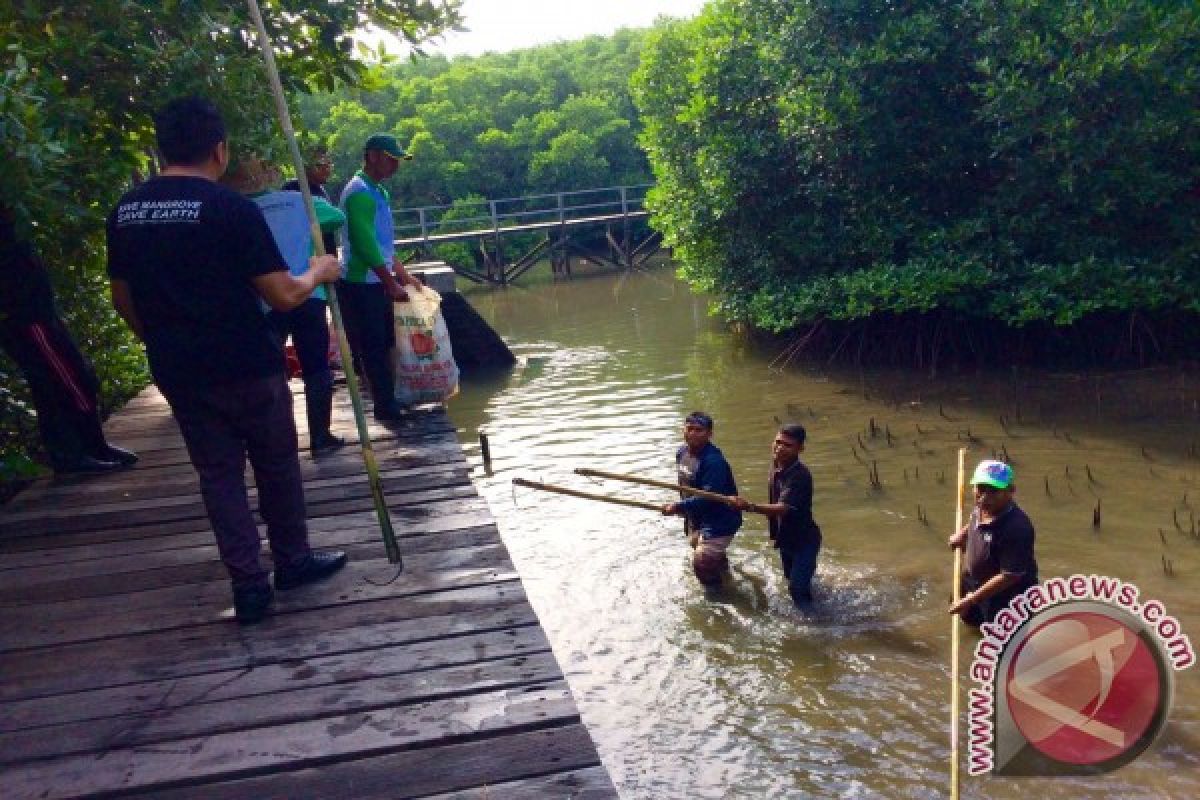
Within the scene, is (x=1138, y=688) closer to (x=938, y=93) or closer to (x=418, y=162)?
(x=938, y=93)

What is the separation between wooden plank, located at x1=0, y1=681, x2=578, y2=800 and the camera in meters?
A: 2.54

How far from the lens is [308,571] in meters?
3.66

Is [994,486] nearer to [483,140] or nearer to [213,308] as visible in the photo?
[213,308]

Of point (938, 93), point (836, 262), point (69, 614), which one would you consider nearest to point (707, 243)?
point (836, 262)

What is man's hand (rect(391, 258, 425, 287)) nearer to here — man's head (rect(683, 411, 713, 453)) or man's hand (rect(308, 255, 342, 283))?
man's head (rect(683, 411, 713, 453))

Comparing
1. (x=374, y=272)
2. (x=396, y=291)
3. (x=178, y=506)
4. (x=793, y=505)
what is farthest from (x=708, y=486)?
(x=178, y=506)

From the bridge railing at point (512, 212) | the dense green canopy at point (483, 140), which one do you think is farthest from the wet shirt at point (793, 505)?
the dense green canopy at point (483, 140)

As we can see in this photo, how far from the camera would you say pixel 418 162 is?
3469cm

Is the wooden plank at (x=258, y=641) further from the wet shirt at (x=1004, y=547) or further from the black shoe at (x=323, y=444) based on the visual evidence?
the wet shirt at (x=1004, y=547)

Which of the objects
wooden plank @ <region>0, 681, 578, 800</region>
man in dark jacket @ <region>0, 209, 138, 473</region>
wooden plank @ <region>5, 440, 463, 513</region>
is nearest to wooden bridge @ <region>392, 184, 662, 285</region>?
wooden plank @ <region>5, 440, 463, 513</region>

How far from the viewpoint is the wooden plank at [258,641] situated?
10.1ft

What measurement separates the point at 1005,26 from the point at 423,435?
26.3 ft

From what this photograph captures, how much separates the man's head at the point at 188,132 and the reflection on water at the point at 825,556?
2920 millimetres

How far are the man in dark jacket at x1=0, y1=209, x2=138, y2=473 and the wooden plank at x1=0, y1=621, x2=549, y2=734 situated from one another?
2.82m
